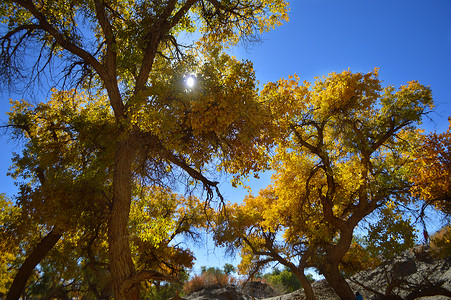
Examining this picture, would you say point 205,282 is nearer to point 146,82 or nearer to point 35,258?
point 35,258

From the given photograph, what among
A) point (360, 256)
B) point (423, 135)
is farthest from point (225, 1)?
point (360, 256)

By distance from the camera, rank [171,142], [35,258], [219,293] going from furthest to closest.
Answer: [219,293] < [35,258] < [171,142]

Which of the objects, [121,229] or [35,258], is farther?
[35,258]

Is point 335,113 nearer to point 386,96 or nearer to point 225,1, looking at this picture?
point 386,96

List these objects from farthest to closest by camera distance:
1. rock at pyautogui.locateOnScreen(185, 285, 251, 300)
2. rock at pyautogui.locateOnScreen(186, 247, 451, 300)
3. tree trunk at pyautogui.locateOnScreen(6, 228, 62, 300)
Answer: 1. rock at pyautogui.locateOnScreen(185, 285, 251, 300)
2. rock at pyautogui.locateOnScreen(186, 247, 451, 300)
3. tree trunk at pyautogui.locateOnScreen(6, 228, 62, 300)

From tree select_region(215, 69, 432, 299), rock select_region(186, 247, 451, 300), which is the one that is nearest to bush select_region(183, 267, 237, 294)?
rock select_region(186, 247, 451, 300)

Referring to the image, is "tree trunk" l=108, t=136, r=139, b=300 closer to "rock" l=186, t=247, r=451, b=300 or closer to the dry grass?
"rock" l=186, t=247, r=451, b=300

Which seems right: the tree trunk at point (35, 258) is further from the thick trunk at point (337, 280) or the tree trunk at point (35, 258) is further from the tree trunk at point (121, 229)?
the thick trunk at point (337, 280)

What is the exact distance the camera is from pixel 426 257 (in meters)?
20.2

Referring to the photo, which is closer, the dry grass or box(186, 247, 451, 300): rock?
box(186, 247, 451, 300): rock

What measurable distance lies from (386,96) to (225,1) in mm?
8545

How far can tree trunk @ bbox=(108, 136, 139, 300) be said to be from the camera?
5397mm

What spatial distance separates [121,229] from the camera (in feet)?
18.9

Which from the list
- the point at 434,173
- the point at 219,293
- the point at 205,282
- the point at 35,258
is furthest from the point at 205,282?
the point at 434,173
